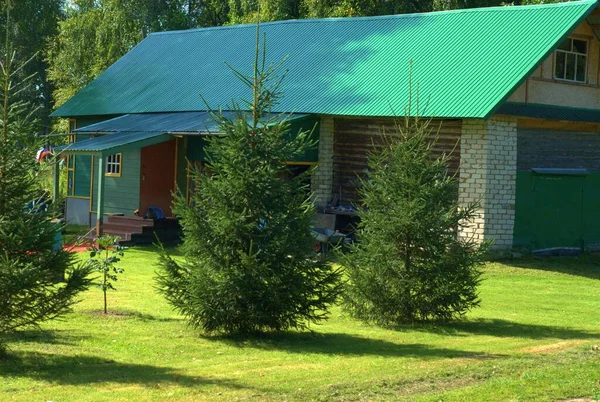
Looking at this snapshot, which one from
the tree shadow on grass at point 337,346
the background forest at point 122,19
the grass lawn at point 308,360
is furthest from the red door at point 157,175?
the tree shadow on grass at point 337,346

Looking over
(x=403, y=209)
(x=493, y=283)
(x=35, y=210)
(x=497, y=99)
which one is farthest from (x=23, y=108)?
(x=497, y=99)

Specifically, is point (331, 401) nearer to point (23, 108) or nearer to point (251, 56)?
point (23, 108)

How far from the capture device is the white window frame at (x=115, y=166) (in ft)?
101

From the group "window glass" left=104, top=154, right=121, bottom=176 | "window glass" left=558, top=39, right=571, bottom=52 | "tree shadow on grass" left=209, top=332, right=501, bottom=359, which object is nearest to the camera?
"tree shadow on grass" left=209, top=332, right=501, bottom=359

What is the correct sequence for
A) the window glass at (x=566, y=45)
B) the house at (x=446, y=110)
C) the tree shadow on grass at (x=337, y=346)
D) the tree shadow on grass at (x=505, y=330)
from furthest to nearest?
the window glass at (x=566, y=45)
the house at (x=446, y=110)
the tree shadow on grass at (x=505, y=330)
the tree shadow on grass at (x=337, y=346)

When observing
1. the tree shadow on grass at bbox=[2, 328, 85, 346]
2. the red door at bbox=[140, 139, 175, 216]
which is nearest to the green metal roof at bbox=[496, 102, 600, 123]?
the red door at bbox=[140, 139, 175, 216]

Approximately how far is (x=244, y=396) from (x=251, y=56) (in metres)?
22.0

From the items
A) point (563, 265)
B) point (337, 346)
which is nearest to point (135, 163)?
point (563, 265)

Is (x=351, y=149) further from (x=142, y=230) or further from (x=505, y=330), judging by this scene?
(x=505, y=330)

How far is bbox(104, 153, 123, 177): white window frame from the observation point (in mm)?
30925

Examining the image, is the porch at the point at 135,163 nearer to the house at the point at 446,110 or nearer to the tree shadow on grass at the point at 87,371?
the house at the point at 446,110

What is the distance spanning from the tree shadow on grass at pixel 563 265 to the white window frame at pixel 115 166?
13.1 meters

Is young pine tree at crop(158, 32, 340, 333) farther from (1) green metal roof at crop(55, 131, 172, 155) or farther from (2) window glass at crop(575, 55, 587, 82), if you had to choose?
(2) window glass at crop(575, 55, 587, 82)

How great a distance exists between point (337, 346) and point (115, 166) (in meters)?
19.8
